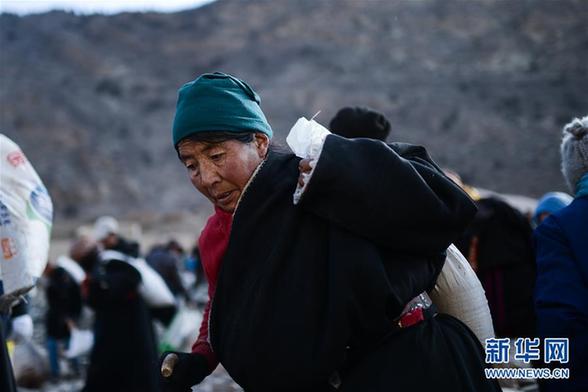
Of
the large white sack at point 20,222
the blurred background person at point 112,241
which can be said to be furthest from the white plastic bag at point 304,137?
the blurred background person at point 112,241

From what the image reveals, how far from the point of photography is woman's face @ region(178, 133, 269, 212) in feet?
6.08

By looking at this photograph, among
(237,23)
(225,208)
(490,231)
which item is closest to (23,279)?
(225,208)

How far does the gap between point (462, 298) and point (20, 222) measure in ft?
6.97

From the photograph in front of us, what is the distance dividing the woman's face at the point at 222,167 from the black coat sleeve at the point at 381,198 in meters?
0.26

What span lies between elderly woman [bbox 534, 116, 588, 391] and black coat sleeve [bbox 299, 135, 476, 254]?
79 centimetres

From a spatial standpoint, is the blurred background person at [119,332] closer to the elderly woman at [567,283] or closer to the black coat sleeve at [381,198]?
the elderly woman at [567,283]

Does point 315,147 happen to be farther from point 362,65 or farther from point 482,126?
point 362,65

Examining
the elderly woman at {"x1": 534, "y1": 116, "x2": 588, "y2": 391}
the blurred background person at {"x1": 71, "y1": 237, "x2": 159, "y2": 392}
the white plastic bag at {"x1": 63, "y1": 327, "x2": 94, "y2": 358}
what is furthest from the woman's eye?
the white plastic bag at {"x1": 63, "y1": 327, "x2": 94, "y2": 358}

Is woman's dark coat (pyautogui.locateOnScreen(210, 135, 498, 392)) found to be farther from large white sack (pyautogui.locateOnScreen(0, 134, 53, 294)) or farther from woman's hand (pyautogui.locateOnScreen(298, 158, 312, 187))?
large white sack (pyautogui.locateOnScreen(0, 134, 53, 294))

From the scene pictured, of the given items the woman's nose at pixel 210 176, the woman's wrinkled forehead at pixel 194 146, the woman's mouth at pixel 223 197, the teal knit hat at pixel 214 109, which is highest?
the teal knit hat at pixel 214 109

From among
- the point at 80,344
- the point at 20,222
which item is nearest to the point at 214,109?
the point at 20,222

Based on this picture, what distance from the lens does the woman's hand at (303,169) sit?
170 centimetres

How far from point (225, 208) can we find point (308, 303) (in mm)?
412

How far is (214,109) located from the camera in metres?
1.84
